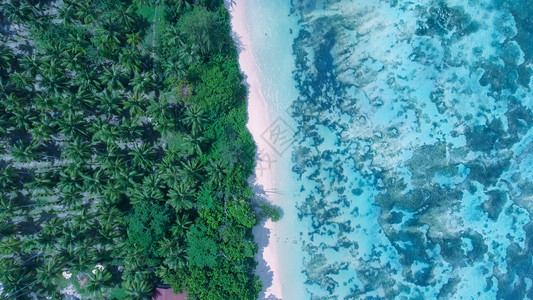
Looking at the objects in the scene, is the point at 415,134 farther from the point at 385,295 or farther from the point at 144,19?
the point at 144,19

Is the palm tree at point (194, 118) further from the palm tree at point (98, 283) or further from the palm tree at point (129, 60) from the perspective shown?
the palm tree at point (98, 283)

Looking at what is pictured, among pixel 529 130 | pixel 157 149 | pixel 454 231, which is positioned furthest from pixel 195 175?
pixel 529 130

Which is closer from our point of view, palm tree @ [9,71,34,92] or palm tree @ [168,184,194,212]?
palm tree @ [168,184,194,212]

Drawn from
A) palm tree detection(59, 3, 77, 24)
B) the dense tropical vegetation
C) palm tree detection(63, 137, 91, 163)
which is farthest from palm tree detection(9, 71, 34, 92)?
palm tree detection(63, 137, 91, 163)

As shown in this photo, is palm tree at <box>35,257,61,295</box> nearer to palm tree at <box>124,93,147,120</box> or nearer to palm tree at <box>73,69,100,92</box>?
palm tree at <box>124,93,147,120</box>

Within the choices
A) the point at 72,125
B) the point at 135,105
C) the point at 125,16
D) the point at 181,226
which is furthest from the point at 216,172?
the point at 125,16

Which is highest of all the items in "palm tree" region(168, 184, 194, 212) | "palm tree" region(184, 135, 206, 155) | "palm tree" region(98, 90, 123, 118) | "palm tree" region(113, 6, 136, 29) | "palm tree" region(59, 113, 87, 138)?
"palm tree" region(113, 6, 136, 29)

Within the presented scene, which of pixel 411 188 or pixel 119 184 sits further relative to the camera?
pixel 411 188
